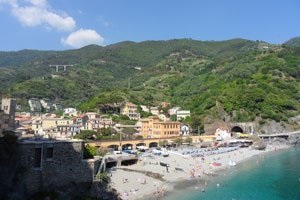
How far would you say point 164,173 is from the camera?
5269cm

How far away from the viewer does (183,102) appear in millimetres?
141875

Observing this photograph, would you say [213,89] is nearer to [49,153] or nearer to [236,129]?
[236,129]

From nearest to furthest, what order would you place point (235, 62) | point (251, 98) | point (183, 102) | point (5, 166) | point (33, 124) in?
point (5, 166) → point (33, 124) → point (251, 98) → point (183, 102) → point (235, 62)

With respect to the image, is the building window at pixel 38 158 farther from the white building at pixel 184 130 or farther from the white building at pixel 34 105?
the white building at pixel 34 105

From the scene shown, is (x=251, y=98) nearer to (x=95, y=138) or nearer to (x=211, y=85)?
(x=211, y=85)

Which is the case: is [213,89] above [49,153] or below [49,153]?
above

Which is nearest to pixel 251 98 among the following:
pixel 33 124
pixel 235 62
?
pixel 235 62

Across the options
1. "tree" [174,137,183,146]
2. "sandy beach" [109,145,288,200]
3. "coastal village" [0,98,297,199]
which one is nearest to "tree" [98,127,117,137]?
Answer: "coastal village" [0,98,297,199]

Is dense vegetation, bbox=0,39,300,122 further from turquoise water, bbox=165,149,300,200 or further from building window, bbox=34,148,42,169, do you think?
building window, bbox=34,148,42,169

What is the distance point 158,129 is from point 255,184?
44373 mm

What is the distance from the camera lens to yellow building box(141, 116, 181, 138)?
9362 centimetres

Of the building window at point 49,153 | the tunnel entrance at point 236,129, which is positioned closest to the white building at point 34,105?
the tunnel entrance at point 236,129

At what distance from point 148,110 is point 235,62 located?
62.6 m

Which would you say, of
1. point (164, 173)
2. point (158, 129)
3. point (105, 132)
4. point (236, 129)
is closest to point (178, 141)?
point (158, 129)
